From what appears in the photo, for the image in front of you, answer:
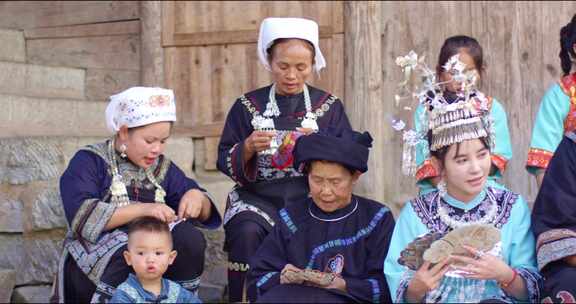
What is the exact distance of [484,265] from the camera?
13.4ft

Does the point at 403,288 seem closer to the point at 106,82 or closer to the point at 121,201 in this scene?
the point at 121,201

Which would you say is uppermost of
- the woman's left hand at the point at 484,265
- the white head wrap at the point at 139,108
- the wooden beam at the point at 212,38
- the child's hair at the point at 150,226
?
the wooden beam at the point at 212,38

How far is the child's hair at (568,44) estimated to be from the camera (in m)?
5.20

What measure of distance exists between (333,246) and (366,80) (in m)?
2.76

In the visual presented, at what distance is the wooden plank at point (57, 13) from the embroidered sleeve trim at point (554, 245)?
14.3 feet

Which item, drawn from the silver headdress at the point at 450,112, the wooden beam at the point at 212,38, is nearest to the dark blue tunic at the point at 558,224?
the silver headdress at the point at 450,112

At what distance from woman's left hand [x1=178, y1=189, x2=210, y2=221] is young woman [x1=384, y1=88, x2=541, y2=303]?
1.19 m

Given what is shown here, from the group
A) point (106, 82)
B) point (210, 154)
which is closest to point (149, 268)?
point (210, 154)

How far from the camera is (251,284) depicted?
4605mm

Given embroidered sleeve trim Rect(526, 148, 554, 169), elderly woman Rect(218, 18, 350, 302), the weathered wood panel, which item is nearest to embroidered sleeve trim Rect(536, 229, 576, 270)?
embroidered sleeve trim Rect(526, 148, 554, 169)

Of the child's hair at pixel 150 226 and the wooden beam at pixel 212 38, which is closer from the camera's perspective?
the child's hair at pixel 150 226

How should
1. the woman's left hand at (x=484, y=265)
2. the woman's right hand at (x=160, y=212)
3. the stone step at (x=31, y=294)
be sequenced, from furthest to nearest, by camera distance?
the stone step at (x=31, y=294), the woman's right hand at (x=160, y=212), the woman's left hand at (x=484, y=265)

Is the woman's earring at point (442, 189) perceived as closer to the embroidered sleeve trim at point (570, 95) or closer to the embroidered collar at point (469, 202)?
the embroidered collar at point (469, 202)

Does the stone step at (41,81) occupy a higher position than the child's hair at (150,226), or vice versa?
the stone step at (41,81)
